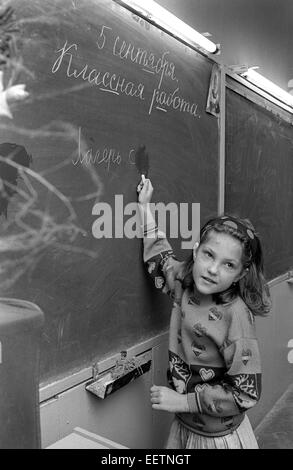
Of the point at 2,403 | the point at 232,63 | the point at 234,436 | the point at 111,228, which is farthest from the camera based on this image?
the point at 232,63

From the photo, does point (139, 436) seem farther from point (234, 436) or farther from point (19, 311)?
point (19, 311)

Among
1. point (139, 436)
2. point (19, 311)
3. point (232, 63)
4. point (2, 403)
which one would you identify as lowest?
point (139, 436)

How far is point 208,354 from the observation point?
50.8 inches

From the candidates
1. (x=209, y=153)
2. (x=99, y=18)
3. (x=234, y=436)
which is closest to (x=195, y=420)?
(x=234, y=436)

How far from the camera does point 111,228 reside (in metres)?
1.23

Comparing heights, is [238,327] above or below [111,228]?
below

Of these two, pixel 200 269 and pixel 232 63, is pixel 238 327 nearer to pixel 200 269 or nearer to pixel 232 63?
pixel 200 269

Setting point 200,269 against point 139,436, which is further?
point 139,436

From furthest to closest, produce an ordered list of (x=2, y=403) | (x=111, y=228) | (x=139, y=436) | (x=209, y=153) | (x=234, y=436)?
(x=209, y=153) < (x=139, y=436) < (x=234, y=436) < (x=111, y=228) < (x=2, y=403)

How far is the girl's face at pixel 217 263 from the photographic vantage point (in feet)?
4.04

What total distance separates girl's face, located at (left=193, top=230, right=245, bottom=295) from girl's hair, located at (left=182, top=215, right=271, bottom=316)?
2 cm

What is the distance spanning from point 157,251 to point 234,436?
55cm

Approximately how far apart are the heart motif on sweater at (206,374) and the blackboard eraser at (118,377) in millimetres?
188

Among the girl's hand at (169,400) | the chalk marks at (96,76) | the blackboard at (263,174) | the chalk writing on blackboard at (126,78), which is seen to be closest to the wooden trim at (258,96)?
the blackboard at (263,174)
